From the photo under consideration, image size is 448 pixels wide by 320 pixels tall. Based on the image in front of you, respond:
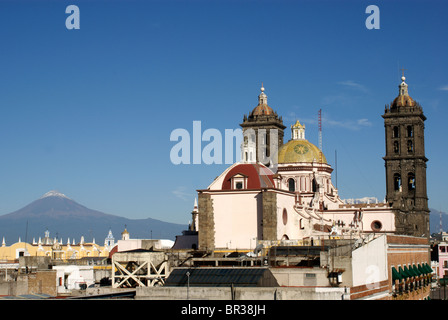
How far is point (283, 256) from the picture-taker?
196 feet

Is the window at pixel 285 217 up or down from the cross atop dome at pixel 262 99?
down

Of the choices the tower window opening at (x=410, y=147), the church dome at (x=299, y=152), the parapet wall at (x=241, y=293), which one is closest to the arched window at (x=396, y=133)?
the tower window opening at (x=410, y=147)

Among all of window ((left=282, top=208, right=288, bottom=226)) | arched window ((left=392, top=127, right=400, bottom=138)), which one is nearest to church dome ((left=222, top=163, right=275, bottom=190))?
window ((left=282, top=208, right=288, bottom=226))

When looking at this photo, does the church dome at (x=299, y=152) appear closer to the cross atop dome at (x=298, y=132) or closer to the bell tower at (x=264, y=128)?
the cross atop dome at (x=298, y=132)

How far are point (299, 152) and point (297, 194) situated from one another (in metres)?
15.2

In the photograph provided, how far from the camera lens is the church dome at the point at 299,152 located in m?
112

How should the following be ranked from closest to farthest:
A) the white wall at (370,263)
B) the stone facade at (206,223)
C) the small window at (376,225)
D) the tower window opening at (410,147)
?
the white wall at (370,263)
the stone facade at (206,223)
the small window at (376,225)
the tower window opening at (410,147)

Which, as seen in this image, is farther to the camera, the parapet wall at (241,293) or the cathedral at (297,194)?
the cathedral at (297,194)

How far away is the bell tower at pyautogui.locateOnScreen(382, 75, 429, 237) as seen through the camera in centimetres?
12550

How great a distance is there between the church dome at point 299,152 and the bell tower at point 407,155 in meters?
19.8

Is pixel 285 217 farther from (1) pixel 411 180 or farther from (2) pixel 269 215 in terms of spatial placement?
(1) pixel 411 180

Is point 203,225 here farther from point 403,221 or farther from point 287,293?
point 287,293
